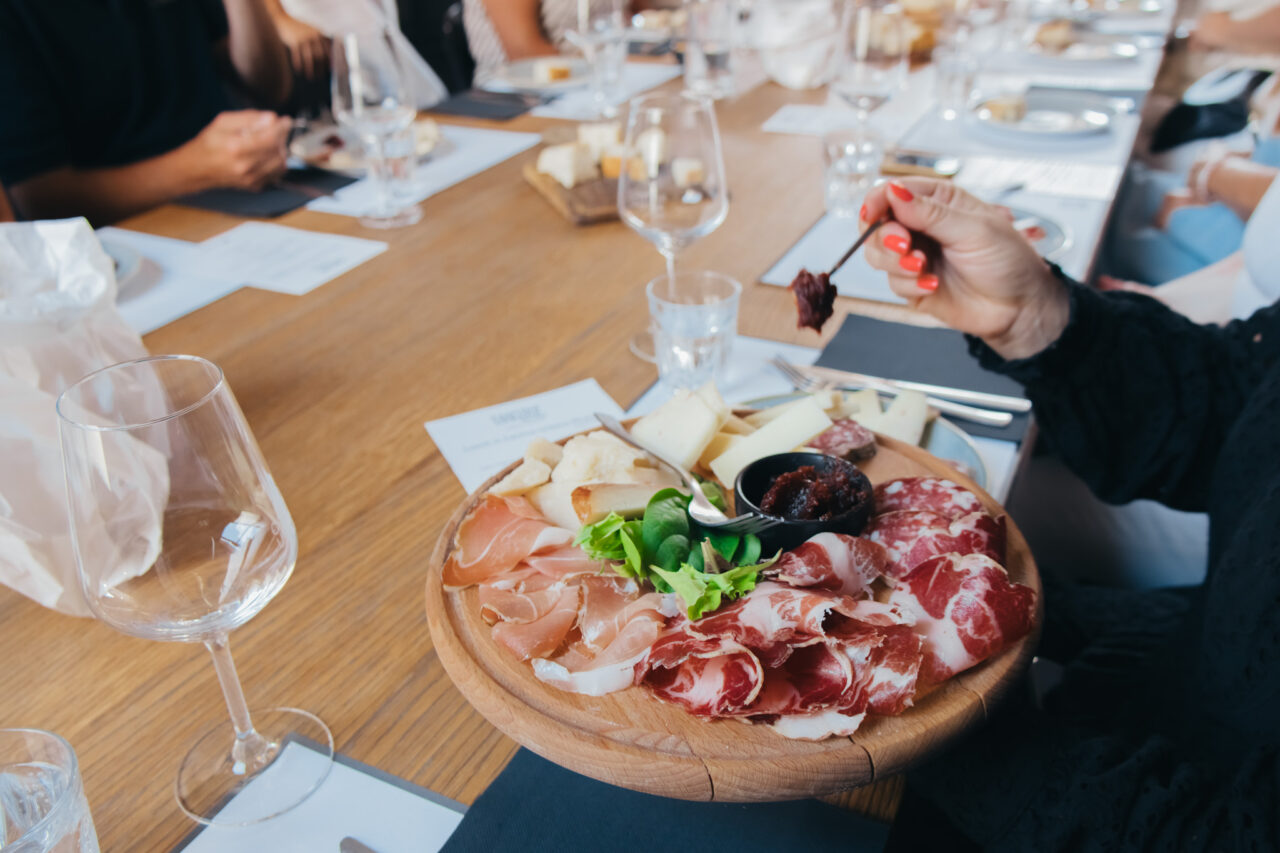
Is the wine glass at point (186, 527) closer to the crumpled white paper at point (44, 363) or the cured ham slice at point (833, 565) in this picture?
the crumpled white paper at point (44, 363)

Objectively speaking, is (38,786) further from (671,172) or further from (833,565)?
(671,172)

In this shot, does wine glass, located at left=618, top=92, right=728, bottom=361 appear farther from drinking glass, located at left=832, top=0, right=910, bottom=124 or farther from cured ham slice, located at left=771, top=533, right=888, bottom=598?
drinking glass, located at left=832, top=0, right=910, bottom=124

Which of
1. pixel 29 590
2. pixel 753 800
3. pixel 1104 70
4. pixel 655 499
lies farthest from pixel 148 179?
pixel 1104 70

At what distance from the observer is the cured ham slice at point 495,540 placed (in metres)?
0.65

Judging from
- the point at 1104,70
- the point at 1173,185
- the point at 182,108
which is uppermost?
the point at 182,108

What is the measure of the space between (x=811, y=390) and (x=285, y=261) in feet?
3.00

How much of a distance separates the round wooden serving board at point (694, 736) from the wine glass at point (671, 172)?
25.2 inches

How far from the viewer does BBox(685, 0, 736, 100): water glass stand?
216 centimetres

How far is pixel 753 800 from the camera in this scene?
51 centimetres

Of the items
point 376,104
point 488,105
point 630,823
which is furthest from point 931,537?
point 488,105

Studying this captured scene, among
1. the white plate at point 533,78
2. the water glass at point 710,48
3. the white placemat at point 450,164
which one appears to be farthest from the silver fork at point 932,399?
the white plate at point 533,78

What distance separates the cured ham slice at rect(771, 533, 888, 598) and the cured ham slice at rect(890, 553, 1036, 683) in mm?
27

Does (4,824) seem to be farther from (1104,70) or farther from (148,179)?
(1104,70)

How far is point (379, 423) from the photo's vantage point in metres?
1.03
